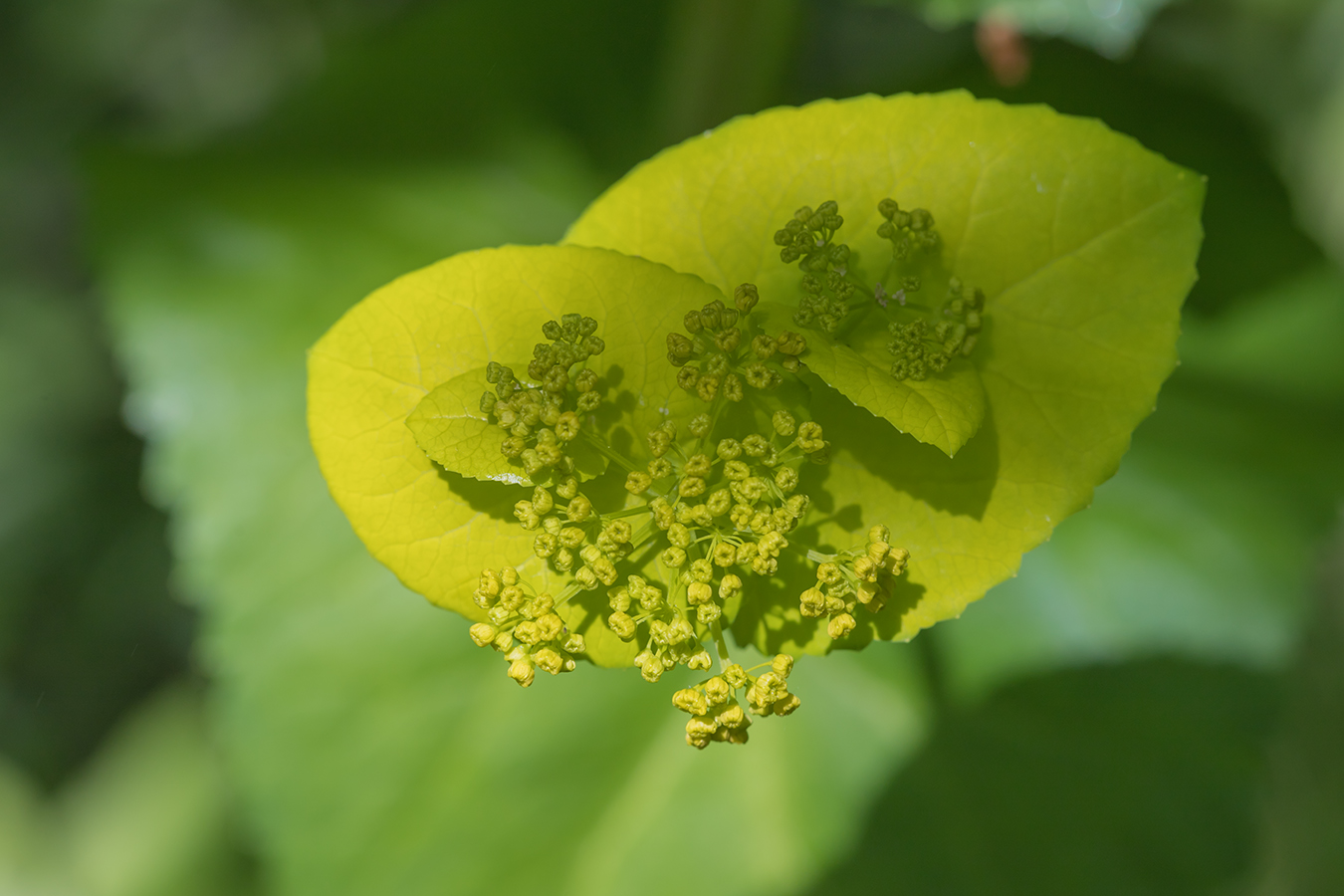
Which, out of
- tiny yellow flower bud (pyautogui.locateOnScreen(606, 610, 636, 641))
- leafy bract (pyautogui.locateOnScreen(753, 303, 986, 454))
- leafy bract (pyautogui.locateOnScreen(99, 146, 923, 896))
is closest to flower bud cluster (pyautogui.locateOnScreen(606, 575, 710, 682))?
tiny yellow flower bud (pyautogui.locateOnScreen(606, 610, 636, 641))

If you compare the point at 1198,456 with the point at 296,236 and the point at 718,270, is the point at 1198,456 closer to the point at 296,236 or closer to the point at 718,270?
the point at 718,270

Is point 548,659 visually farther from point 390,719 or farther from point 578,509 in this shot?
point 390,719

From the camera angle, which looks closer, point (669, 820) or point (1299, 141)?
point (669, 820)

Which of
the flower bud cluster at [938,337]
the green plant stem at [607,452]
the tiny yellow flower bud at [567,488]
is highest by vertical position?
the flower bud cluster at [938,337]

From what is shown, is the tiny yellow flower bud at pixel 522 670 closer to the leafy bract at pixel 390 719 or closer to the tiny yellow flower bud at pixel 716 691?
the tiny yellow flower bud at pixel 716 691

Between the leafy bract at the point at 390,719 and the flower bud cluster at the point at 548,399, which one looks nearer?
the flower bud cluster at the point at 548,399

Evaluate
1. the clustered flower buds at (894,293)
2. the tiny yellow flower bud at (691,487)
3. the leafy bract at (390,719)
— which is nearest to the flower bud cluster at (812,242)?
the clustered flower buds at (894,293)

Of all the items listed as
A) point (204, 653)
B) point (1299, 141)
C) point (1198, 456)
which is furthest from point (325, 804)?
point (1299, 141)
